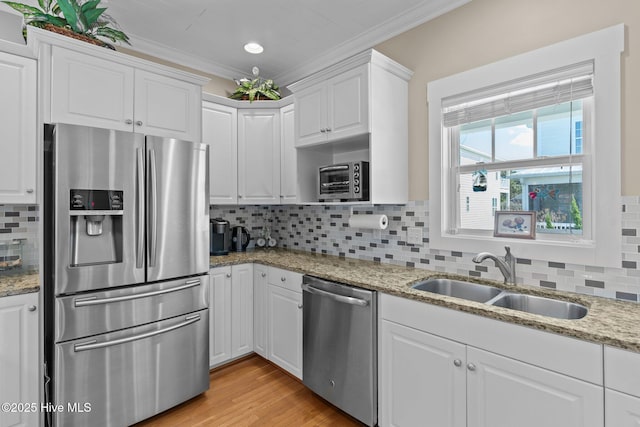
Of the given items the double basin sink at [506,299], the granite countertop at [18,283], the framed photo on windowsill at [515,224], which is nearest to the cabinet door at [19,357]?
the granite countertop at [18,283]

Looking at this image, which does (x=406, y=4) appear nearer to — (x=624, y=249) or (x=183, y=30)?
(x=183, y=30)

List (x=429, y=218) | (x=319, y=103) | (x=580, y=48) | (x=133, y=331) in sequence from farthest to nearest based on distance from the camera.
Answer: (x=319, y=103)
(x=429, y=218)
(x=133, y=331)
(x=580, y=48)

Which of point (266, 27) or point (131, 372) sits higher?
point (266, 27)

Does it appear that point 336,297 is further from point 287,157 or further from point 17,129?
point 17,129

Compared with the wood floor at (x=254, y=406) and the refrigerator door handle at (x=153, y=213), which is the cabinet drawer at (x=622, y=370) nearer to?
the wood floor at (x=254, y=406)

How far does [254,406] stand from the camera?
2.24 m

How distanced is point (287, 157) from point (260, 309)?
4.56 ft

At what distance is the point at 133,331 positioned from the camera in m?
2.00

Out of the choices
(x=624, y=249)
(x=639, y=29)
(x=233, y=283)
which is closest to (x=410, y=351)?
(x=624, y=249)

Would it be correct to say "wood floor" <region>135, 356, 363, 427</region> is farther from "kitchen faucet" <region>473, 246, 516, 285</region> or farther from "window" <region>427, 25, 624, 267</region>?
"window" <region>427, 25, 624, 267</region>

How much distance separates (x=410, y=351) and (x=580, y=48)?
5.96ft

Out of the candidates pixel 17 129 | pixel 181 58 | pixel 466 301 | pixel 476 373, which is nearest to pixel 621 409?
pixel 476 373

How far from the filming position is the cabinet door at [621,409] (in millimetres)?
1103

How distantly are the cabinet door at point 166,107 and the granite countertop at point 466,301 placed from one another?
1.05 meters
